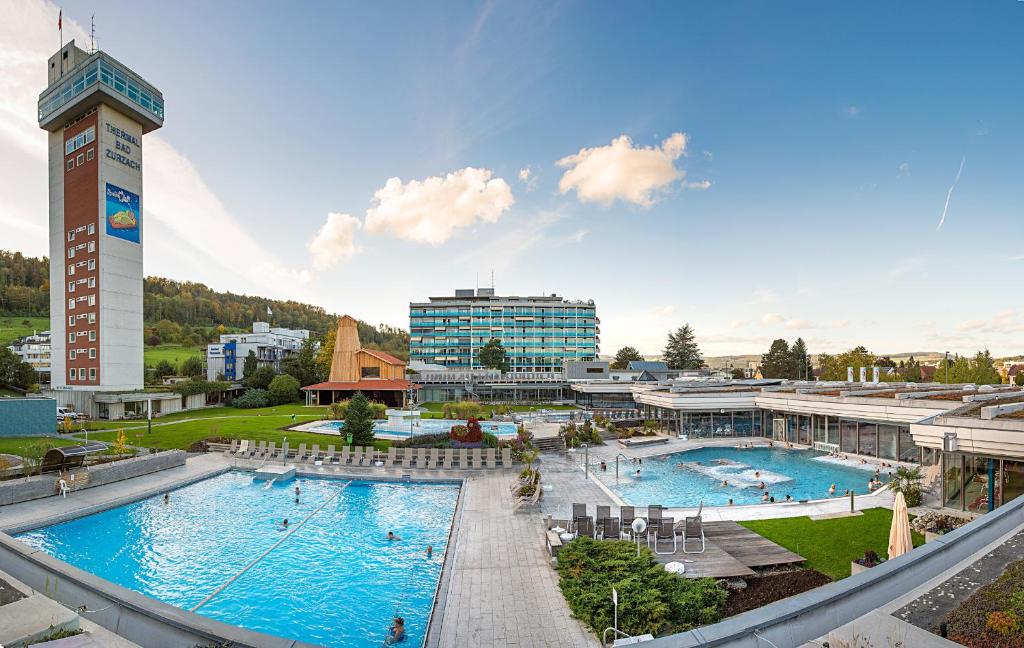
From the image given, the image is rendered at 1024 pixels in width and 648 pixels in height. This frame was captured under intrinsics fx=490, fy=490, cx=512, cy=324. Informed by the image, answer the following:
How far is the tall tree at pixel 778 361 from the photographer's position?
79750mm

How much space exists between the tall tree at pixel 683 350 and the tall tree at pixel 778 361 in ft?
47.6

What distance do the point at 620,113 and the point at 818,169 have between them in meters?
11.1

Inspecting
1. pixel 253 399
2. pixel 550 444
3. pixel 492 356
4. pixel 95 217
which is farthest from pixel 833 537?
pixel 492 356

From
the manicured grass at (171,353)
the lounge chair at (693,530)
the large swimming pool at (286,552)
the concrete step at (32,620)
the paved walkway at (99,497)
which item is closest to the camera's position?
the concrete step at (32,620)

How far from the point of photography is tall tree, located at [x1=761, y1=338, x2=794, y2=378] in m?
79.8

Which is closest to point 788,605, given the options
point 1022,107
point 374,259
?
point 1022,107

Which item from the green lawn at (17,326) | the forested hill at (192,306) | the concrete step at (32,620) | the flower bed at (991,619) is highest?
the forested hill at (192,306)

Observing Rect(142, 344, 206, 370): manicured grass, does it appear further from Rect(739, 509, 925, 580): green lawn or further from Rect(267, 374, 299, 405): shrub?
Rect(739, 509, 925, 580): green lawn

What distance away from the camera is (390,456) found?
24.5 m

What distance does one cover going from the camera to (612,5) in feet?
72.3

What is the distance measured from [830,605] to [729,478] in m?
19.6

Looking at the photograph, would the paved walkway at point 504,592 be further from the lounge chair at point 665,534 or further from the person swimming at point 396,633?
the lounge chair at point 665,534

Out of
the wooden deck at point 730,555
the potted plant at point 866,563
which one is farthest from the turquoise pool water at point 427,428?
the potted plant at point 866,563

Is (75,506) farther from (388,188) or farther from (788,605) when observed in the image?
(388,188)
